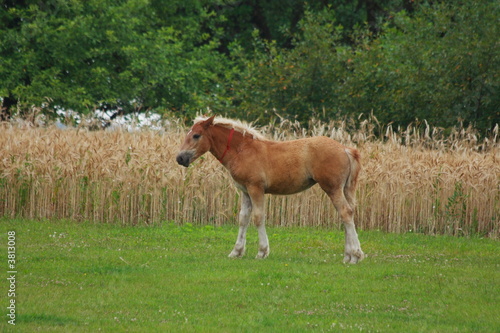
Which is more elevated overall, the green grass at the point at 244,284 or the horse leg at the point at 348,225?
the horse leg at the point at 348,225

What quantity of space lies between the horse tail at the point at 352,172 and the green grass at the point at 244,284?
44.3 inches

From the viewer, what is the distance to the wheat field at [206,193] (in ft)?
52.5

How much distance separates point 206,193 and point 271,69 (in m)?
12.3

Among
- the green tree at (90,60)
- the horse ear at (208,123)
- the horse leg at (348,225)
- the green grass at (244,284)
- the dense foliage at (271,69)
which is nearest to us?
the green grass at (244,284)

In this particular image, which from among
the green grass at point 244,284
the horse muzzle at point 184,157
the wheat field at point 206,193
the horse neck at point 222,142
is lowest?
the green grass at point 244,284

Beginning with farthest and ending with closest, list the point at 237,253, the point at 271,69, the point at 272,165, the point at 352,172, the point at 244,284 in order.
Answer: the point at 271,69
the point at 237,253
the point at 272,165
the point at 352,172
the point at 244,284

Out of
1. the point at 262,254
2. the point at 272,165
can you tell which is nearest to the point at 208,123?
the point at 272,165

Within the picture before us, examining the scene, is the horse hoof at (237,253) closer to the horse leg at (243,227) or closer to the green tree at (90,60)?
the horse leg at (243,227)

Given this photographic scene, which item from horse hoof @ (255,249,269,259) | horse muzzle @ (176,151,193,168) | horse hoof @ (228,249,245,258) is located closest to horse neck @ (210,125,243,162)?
horse muzzle @ (176,151,193,168)

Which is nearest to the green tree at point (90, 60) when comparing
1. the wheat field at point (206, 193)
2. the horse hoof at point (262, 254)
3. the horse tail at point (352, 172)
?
the wheat field at point (206, 193)

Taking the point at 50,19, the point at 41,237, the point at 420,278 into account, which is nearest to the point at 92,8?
the point at 50,19

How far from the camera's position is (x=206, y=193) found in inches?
656

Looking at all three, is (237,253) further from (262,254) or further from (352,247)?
(352,247)

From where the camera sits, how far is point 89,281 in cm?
1017
